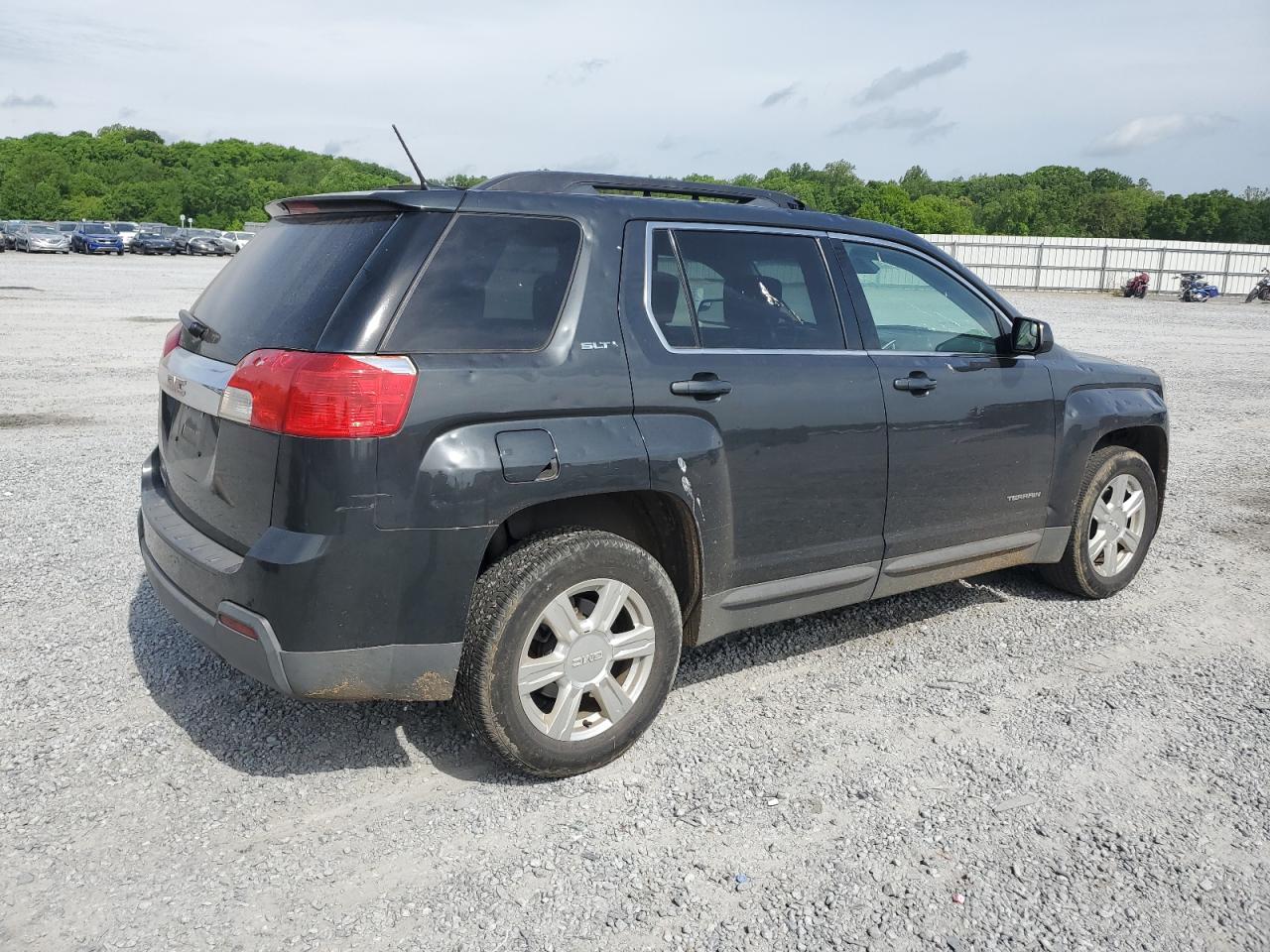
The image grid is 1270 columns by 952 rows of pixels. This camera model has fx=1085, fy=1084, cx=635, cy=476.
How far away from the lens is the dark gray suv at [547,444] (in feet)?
10.6

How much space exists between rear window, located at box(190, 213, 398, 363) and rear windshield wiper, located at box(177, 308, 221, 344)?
0.02 m

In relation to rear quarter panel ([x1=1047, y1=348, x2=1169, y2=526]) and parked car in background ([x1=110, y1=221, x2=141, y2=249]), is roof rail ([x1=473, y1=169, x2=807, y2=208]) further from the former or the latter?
parked car in background ([x1=110, y1=221, x2=141, y2=249])

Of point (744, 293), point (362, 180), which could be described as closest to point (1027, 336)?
point (744, 293)

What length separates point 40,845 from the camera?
10.5 ft

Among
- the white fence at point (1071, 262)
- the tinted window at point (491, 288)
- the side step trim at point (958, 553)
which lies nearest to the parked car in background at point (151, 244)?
the white fence at point (1071, 262)

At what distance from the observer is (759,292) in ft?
13.9

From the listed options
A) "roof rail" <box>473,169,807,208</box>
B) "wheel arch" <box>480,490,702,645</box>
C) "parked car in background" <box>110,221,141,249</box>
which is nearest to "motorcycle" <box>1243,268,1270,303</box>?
"roof rail" <box>473,169,807,208</box>

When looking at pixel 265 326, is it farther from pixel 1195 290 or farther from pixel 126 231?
pixel 126 231

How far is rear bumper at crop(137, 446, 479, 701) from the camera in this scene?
3.19 metres

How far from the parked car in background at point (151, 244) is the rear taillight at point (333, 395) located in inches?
2368

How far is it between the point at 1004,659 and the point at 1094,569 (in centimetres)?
111

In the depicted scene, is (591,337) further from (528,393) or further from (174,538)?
(174,538)

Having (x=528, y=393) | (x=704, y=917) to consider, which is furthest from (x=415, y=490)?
(x=704, y=917)

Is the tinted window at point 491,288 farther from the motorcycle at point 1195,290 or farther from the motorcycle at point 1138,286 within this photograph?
the motorcycle at point 1138,286
